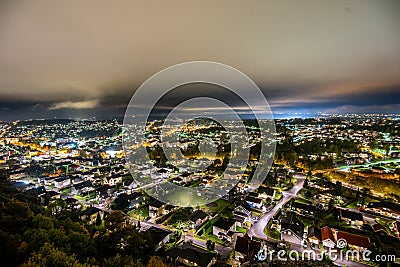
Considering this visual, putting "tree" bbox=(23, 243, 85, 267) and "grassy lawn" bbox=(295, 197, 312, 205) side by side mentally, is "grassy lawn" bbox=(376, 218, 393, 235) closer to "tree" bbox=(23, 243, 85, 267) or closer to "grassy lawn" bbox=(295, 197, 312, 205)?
"grassy lawn" bbox=(295, 197, 312, 205)

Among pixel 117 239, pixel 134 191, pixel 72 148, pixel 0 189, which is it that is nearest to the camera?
pixel 117 239

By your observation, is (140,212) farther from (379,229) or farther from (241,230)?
(379,229)

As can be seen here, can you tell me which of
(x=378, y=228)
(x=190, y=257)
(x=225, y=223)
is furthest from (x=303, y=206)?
(x=190, y=257)

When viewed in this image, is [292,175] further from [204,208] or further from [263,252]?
[263,252]

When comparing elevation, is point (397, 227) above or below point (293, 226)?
below

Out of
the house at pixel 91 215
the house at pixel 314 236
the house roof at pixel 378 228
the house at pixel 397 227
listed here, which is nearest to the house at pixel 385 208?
the house at pixel 397 227

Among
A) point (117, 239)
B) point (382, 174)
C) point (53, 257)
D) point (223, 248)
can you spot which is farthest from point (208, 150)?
point (53, 257)

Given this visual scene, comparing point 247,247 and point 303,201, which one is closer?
point 247,247
